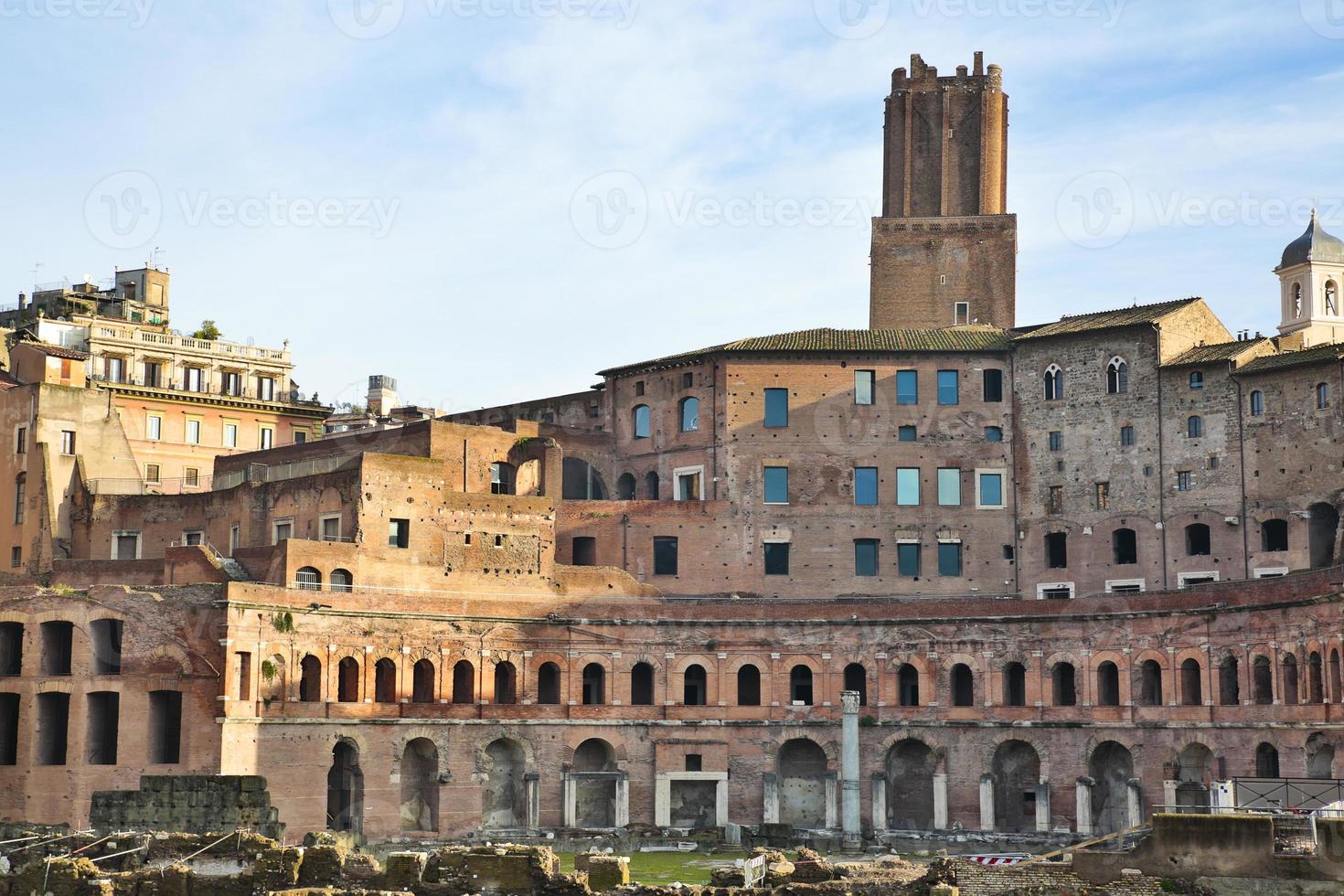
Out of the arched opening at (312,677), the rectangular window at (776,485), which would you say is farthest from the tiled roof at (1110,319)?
the arched opening at (312,677)

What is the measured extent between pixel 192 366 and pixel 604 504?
22.6m

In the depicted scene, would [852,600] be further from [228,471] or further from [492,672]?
[228,471]

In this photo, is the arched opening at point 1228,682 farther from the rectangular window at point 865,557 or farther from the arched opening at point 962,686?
the rectangular window at point 865,557

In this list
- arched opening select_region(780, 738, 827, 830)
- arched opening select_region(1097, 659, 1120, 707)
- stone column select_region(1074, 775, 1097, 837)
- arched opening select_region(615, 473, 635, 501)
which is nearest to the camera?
stone column select_region(1074, 775, 1097, 837)

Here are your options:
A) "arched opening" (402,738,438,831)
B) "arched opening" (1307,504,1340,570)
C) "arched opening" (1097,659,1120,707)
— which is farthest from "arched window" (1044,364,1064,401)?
"arched opening" (402,738,438,831)

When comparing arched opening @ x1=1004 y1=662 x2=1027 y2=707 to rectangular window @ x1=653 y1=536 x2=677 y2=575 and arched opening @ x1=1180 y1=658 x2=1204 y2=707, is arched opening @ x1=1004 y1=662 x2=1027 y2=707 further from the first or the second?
rectangular window @ x1=653 y1=536 x2=677 y2=575

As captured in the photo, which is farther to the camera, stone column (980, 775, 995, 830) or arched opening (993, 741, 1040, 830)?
arched opening (993, 741, 1040, 830)

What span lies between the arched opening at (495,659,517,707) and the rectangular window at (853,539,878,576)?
44.6ft

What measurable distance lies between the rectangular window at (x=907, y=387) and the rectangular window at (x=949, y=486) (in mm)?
2971

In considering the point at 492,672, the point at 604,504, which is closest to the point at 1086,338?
the point at 604,504

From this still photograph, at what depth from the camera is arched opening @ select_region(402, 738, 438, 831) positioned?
63344mm

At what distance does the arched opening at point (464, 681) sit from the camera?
65.9 meters

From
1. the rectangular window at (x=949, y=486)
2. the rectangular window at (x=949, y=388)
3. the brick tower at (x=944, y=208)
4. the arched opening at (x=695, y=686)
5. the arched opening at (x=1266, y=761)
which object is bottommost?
the arched opening at (x=1266, y=761)

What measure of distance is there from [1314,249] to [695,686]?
30.2 m
